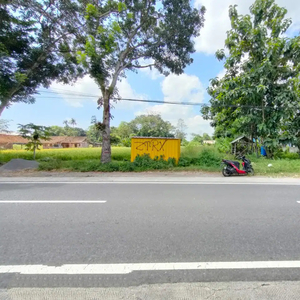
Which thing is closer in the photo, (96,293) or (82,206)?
(96,293)

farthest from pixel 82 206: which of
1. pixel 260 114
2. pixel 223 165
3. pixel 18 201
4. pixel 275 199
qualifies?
pixel 260 114

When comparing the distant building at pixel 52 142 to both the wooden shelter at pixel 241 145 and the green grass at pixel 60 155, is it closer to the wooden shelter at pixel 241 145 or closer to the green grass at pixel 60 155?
the green grass at pixel 60 155

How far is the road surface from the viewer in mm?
2012

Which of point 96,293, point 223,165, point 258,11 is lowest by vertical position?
point 96,293

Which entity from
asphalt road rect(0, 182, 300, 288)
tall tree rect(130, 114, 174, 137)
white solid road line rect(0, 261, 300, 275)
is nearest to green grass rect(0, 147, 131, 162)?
asphalt road rect(0, 182, 300, 288)

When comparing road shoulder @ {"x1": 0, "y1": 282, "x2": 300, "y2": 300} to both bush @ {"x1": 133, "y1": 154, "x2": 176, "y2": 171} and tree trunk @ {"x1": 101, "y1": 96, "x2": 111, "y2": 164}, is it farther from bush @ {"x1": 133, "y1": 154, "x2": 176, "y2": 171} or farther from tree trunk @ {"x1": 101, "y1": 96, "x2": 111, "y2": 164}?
tree trunk @ {"x1": 101, "y1": 96, "x2": 111, "y2": 164}

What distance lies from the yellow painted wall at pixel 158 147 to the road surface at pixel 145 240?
603 cm

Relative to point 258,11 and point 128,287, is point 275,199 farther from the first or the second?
point 258,11

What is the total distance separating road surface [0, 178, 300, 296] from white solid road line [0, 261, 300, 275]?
12 mm

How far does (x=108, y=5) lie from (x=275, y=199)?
12.4 metres

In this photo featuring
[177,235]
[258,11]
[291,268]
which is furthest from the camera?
[258,11]

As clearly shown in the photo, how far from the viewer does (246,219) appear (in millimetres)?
3457

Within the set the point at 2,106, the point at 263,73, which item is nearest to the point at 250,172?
the point at 263,73

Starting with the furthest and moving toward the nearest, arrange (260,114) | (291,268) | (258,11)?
(260,114), (258,11), (291,268)
